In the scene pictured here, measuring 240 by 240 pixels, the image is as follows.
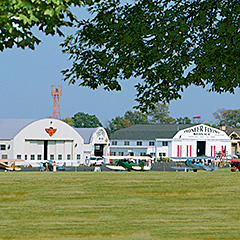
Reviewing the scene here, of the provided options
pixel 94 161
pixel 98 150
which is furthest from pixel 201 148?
pixel 94 161

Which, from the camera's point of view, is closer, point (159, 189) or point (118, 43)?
point (159, 189)

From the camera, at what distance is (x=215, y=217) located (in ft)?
31.1

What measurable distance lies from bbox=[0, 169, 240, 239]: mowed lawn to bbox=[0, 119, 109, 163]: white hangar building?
174 feet

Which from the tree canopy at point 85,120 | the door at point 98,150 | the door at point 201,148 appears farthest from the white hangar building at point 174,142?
the tree canopy at point 85,120

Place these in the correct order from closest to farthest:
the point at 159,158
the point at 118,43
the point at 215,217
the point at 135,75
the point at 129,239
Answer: the point at 129,239 → the point at 215,217 → the point at 118,43 → the point at 135,75 → the point at 159,158

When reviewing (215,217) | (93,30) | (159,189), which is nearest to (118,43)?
(93,30)

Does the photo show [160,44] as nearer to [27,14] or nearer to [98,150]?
[27,14]

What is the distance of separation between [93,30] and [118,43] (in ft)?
3.04

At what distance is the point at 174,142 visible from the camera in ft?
293

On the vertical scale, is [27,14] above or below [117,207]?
above

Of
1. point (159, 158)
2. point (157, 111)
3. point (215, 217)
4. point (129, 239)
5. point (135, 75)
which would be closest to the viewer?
point (129, 239)

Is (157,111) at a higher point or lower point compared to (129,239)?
higher

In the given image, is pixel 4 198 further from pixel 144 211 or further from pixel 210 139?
pixel 210 139

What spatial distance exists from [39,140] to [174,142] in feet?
107
